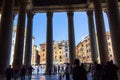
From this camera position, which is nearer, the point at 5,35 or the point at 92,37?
the point at 5,35

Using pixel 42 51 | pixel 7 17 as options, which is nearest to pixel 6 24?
pixel 7 17

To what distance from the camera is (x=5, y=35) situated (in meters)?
19.2

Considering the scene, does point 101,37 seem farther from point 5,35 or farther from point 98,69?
point 5,35

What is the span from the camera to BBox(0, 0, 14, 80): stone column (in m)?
18.6

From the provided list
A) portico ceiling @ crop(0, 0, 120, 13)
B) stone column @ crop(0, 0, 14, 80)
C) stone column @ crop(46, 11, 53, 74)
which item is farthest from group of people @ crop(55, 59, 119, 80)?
portico ceiling @ crop(0, 0, 120, 13)

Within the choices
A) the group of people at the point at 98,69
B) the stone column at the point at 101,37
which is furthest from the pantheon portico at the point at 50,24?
the group of people at the point at 98,69

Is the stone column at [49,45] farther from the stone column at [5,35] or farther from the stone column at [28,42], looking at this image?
the stone column at [5,35]

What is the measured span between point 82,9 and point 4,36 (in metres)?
23.4

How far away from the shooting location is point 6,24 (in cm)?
1948

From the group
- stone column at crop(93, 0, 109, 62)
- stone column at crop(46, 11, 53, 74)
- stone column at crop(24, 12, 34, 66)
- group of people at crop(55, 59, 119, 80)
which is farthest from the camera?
stone column at crop(46, 11, 53, 74)

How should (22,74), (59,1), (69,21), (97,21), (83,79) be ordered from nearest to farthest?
1. (83,79)
2. (22,74)
3. (97,21)
4. (69,21)
5. (59,1)

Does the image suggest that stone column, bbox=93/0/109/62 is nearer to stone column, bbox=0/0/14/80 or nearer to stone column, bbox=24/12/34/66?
stone column, bbox=0/0/14/80

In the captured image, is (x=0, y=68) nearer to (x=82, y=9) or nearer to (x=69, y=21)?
(x=69, y=21)

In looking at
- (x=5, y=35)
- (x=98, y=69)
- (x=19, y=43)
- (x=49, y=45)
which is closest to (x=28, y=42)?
(x=49, y=45)
